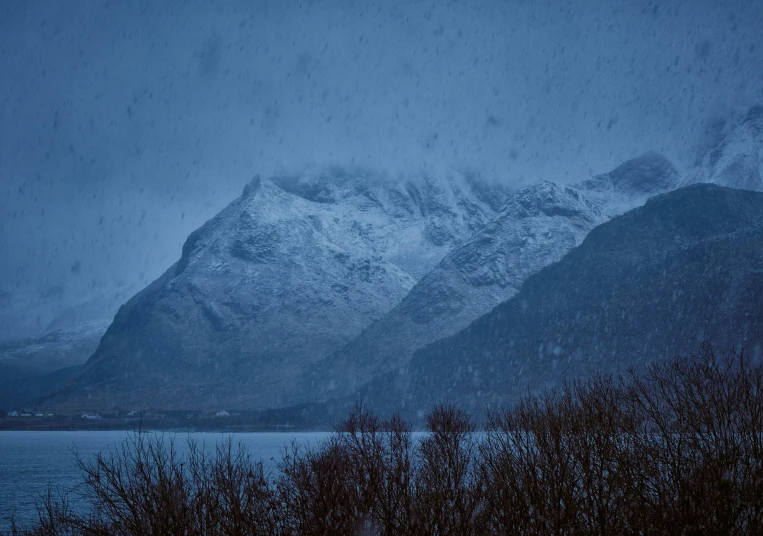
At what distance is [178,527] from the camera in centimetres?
1988

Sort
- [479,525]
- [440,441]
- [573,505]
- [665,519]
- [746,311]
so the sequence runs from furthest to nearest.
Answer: [746,311]
[440,441]
[479,525]
[573,505]
[665,519]

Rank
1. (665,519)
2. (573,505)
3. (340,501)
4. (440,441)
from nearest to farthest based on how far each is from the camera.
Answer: (665,519) → (573,505) → (340,501) → (440,441)

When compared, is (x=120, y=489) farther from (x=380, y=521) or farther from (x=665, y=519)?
(x=665, y=519)

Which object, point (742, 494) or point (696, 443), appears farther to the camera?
point (696, 443)

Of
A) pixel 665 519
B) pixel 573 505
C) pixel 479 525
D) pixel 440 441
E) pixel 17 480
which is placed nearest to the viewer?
pixel 665 519

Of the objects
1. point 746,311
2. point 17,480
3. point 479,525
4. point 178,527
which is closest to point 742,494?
point 479,525

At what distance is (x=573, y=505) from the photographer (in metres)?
19.5

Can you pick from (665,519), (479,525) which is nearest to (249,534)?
(479,525)

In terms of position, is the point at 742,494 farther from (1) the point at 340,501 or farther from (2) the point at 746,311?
(2) the point at 746,311

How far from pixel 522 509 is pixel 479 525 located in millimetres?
2296

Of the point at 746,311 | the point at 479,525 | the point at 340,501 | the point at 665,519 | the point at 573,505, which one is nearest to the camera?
the point at 665,519

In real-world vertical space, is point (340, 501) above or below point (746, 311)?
below

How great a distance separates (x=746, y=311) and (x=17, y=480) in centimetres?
18443

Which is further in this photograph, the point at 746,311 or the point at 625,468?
the point at 746,311
